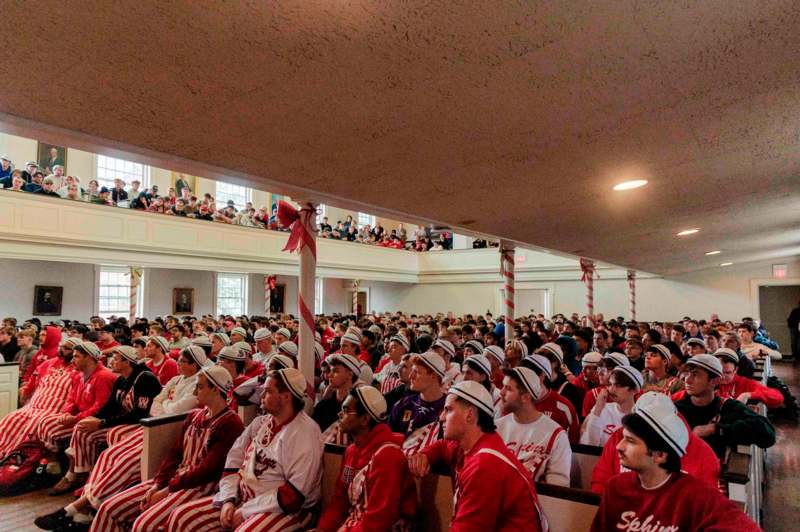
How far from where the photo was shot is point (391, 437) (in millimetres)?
2824

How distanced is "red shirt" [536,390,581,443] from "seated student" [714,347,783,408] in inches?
62.7

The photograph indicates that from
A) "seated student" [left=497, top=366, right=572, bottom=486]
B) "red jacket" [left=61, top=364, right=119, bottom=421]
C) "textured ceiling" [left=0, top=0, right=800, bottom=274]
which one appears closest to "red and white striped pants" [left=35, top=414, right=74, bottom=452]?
"red jacket" [left=61, top=364, right=119, bottom=421]

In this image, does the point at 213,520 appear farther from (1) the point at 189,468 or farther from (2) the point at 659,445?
(2) the point at 659,445

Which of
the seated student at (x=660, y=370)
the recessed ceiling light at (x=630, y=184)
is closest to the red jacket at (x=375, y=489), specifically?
the recessed ceiling light at (x=630, y=184)

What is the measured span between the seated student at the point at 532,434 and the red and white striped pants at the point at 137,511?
210cm

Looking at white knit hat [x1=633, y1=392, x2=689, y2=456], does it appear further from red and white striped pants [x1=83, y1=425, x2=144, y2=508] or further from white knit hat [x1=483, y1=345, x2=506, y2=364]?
red and white striped pants [x1=83, y1=425, x2=144, y2=508]

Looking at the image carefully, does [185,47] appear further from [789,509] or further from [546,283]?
[546,283]

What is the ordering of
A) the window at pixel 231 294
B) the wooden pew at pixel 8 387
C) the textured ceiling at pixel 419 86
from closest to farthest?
1. the textured ceiling at pixel 419 86
2. the wooden pew at pixel 8 387
3. the window at pixel 231 294

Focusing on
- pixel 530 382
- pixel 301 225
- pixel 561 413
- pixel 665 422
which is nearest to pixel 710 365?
pixel 561 413

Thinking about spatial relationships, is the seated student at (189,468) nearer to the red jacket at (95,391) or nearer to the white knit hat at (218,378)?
the white knit hat at (218,378)

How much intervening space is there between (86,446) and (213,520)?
2.53 m

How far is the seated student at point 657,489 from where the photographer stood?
180 cm

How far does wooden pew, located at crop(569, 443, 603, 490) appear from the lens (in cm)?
299

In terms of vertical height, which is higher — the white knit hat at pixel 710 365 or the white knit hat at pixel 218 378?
the white knit hat at pixel 710 365
